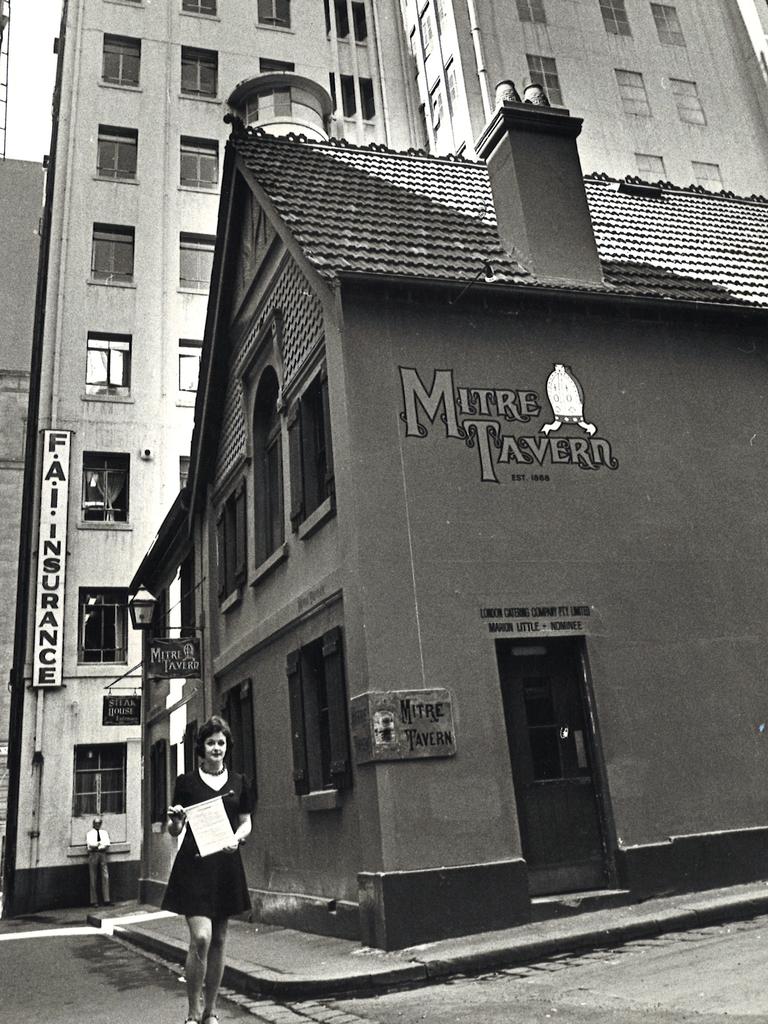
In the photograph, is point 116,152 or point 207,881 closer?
point 207,881

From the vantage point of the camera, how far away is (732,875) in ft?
31.4

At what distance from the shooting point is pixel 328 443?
1082 centimetres

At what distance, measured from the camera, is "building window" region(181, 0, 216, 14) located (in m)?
33.8

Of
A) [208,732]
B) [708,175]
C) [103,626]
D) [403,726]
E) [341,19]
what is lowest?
[208,732]

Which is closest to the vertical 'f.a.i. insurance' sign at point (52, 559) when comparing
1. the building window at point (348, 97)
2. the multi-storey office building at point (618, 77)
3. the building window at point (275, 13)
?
the multi-storey office building at point (618, 77)

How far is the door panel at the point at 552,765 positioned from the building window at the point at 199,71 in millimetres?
28249

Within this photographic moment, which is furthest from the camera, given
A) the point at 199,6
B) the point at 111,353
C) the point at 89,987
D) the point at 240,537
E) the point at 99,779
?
the point at 199,6

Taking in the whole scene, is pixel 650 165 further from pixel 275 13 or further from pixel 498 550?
pixel 498 550

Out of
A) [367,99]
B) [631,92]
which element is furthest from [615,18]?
[367,99]

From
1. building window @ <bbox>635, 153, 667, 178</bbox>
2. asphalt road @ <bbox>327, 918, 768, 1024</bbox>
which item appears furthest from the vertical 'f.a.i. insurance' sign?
building window @ <bbox>635, 153, 667, 178</bbox>

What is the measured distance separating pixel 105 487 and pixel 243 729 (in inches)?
561

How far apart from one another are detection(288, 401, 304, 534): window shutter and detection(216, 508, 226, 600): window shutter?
402 cm

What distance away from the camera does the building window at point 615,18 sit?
125 ft

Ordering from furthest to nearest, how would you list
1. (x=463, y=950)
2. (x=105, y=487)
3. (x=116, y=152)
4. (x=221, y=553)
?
(x=116, y=152) < (x=105, y=487) < (x=221, y=553) < (x=463, y=950)
